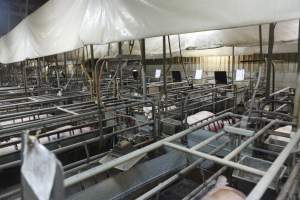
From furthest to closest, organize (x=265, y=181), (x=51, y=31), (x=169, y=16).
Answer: (x=51, y=31) → (x=169, y=16) → (x=265, y=181)

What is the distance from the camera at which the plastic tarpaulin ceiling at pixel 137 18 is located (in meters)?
1.16

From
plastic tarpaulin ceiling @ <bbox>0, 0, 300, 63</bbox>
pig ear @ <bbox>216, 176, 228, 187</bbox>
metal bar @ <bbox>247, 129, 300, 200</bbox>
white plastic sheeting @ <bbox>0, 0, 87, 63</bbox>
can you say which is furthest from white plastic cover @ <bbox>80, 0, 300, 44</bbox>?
pig ear @ <bbox>216, 176, 228, 187</bbox>

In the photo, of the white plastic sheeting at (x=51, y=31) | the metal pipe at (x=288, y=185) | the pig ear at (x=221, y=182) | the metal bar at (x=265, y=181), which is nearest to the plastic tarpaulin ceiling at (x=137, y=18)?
the white plastic sheeting at (x=51, y=31)

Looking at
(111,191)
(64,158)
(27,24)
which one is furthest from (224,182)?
(27,24)

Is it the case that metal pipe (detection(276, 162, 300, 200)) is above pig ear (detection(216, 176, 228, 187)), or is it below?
above

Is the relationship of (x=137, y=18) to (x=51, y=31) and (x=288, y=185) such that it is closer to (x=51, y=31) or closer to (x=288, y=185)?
(x=288, y=185)

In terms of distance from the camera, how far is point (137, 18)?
172 cm

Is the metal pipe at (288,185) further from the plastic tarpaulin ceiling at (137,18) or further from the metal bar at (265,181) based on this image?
the plastic tarpaulin ceiling at (137,18)

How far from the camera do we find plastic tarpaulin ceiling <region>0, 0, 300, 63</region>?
1.16 metres

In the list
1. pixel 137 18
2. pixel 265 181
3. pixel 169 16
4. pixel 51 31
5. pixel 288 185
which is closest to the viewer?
pixel 265 181

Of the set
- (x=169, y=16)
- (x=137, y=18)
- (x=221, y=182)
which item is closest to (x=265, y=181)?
(x=221, y=182)

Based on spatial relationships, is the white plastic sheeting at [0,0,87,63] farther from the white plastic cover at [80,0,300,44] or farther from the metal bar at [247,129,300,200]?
the metal bar at [247,129,300,200]

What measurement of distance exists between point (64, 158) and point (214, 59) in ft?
24.2

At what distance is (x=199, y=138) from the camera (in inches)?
101
